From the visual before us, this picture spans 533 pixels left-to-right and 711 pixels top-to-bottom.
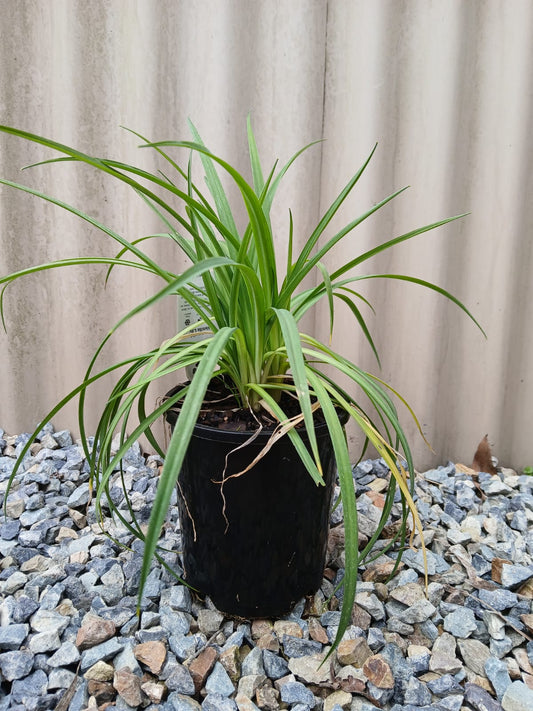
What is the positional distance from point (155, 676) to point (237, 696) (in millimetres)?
131

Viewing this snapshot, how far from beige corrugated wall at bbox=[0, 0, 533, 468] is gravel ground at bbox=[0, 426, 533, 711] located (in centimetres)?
48

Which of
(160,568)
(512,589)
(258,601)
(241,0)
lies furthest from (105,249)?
(512,589)

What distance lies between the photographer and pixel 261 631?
896mm

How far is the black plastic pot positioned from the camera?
2.75 ft

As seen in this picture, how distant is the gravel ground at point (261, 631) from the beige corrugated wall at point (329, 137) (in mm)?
480

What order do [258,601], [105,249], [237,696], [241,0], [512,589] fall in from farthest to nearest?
[105,249] → [241,0] → [512,589] → [258,601] → [237,696]

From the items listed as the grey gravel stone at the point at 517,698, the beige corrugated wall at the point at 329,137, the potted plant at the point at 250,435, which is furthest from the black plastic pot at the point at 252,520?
the beige corrugated wall at the point at 329,137

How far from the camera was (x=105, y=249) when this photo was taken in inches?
57.0

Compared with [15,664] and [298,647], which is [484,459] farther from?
[15,664]

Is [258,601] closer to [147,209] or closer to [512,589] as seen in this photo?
[512,589]

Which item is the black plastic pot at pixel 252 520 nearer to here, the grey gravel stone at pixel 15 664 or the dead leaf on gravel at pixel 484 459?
the grey gravel stone at pixel 15 664

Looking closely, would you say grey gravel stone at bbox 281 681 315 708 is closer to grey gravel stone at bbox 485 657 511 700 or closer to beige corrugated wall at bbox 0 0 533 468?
grey gravel stone at bbox 485 657 511 700

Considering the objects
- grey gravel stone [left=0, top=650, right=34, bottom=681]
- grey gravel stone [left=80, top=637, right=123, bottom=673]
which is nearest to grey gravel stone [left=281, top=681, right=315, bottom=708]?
grey gravel stone [left=80, top=637, right=123, bottom=673]

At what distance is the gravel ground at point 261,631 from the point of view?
776 mm
